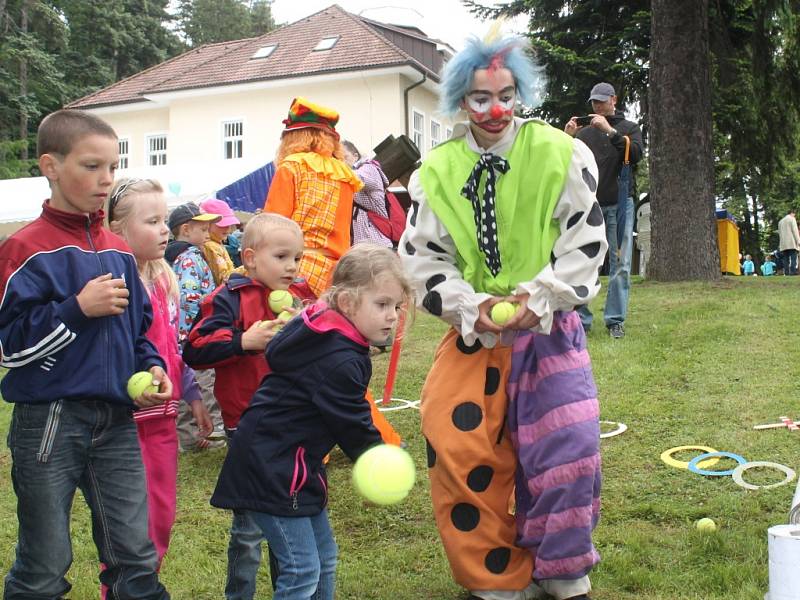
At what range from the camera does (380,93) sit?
2742 cm

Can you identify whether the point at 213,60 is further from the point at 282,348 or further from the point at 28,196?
the point at 282,348

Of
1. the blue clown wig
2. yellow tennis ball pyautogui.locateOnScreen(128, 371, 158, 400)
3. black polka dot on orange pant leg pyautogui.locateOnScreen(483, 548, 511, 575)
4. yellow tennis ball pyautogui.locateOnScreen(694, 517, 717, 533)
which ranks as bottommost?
yellow tennis ball pyautogui.locateOnScreen(694, 517, 717, 533)

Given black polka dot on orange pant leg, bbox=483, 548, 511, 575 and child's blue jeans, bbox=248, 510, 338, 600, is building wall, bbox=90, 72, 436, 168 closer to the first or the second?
black polka dot on orange pant leg, bbox=483, 548, 511, 575

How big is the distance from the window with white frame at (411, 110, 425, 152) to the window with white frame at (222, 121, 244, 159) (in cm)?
603

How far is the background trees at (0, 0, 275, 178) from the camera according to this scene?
33.4m

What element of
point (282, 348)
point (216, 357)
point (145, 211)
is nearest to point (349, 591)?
point (216, 357)

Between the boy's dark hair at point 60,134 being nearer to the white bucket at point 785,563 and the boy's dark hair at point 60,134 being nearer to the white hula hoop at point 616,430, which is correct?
the white bucket at point 785,563

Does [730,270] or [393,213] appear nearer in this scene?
[393,213]

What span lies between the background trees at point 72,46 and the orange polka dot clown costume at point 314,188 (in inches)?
1081

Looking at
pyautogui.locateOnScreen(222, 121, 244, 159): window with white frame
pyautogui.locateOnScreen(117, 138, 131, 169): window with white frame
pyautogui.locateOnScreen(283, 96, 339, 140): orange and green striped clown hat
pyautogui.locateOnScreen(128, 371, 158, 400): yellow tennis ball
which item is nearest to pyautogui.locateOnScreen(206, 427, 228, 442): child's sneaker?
pyautogui.locateOnScreen(283, 96, 339, 140): orange and green striped clown hat

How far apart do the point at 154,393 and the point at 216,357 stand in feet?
2.19

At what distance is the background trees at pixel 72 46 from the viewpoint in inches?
1316

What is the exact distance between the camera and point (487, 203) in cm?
337

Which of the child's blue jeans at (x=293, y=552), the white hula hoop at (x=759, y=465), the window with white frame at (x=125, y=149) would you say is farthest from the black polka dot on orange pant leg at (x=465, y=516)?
the window with white frame at (x=125, y=149)
